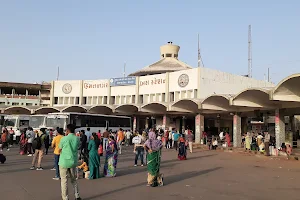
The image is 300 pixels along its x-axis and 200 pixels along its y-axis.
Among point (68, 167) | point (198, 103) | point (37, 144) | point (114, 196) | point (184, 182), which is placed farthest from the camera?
point (198, 103)

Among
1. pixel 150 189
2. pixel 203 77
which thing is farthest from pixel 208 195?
pixel 203 77

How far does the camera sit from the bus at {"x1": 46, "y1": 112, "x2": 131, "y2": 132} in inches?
1038

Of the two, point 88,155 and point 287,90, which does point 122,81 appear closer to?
point 287,90

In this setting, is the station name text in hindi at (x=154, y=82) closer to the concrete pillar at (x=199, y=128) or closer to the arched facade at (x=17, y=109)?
the concrete pillar at (x=199, y=128)

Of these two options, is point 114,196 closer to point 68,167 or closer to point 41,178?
point 68,167

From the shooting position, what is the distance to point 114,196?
755 cm

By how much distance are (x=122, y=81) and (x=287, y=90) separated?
100 feet

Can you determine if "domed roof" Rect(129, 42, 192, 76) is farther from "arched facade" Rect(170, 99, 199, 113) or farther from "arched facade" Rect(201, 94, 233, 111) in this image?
"arched facade" Rect(201, 94, 233, 111)

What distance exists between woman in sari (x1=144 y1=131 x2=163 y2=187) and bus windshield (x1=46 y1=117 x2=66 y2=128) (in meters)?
18.2

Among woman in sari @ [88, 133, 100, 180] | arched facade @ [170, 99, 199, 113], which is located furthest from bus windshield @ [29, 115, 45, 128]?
woman in sari @ [88, 133, 100, 180]

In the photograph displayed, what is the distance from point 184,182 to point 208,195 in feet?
6.40

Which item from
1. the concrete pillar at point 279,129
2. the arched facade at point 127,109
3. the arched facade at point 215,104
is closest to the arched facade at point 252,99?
the concrete pillar at point 279,129

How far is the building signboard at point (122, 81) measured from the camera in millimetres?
45894

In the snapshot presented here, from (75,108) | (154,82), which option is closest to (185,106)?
(154,82)
